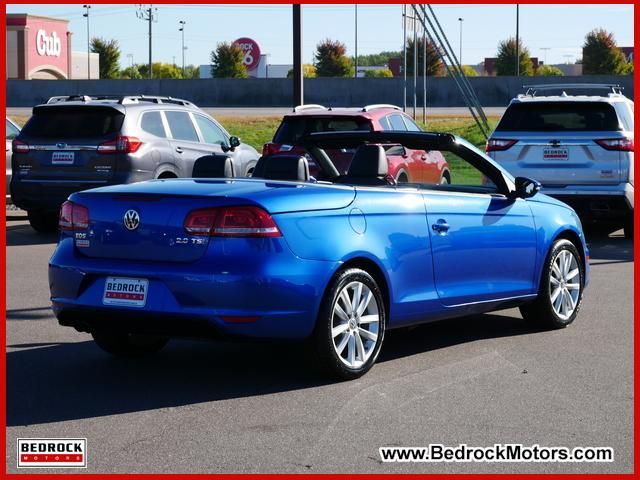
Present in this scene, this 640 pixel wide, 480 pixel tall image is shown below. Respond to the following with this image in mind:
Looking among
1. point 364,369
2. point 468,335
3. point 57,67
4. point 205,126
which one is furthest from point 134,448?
point 57,67

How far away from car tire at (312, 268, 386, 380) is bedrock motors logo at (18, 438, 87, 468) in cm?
177

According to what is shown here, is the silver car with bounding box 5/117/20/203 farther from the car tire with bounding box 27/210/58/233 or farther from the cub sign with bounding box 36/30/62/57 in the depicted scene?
the cub sign with bounding box 36/30/62/57

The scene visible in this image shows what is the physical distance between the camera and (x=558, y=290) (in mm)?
9750

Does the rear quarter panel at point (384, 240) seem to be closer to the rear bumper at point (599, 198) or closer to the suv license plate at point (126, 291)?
the suv license plate at point (126, 291)

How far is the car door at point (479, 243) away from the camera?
8.49 m

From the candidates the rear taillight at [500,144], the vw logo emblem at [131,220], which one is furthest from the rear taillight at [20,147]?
the vw logo emblem at [131,220]

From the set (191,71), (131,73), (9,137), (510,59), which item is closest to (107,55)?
(131,73)

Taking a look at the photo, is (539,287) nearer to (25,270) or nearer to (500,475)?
(500,475)

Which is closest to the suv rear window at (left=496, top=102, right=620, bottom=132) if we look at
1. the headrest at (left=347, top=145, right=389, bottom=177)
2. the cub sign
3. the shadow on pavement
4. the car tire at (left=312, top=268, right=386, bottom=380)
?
the shadow on pavement

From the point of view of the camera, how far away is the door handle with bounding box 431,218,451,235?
8406 mm

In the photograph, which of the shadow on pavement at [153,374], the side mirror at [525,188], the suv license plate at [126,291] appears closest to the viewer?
the shadow on pavement at [153,374]

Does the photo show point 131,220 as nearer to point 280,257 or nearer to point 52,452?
point 280,257

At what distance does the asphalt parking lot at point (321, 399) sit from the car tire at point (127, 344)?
0.09 m

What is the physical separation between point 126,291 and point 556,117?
976 centimetres
